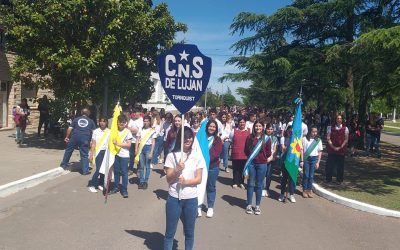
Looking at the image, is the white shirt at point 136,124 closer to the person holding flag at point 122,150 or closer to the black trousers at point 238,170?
the person holding flag at point 122,150

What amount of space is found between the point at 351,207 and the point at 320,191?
1.17 metres

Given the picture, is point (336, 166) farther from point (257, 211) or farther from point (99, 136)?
point (99, 136)

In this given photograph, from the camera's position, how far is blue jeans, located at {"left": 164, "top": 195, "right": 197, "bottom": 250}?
190 inches

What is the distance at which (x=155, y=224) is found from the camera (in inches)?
265

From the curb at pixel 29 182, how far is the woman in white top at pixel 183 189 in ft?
15.6

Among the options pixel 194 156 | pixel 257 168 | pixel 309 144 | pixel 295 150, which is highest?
pixel 194 156

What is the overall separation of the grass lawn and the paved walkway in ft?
23.7

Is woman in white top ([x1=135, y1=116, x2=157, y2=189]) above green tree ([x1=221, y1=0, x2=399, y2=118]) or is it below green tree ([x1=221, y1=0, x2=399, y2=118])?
below

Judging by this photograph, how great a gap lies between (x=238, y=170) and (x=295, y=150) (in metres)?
1.58

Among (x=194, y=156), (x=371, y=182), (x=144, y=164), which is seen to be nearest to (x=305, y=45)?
(x=371, y=182)

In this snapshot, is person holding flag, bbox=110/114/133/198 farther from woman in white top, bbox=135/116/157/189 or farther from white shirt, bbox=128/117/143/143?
white shirt, bbox=128/117/143/143

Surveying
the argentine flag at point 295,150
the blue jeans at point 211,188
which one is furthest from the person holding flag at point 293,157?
the blue jeans at point 211,188

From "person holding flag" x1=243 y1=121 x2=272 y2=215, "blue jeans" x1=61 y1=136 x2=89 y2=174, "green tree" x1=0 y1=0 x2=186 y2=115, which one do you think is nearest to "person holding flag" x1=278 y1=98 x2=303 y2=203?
"person holding flag" x1=243 y1=121 x2=272 y2=215

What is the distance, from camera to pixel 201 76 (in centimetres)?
527
